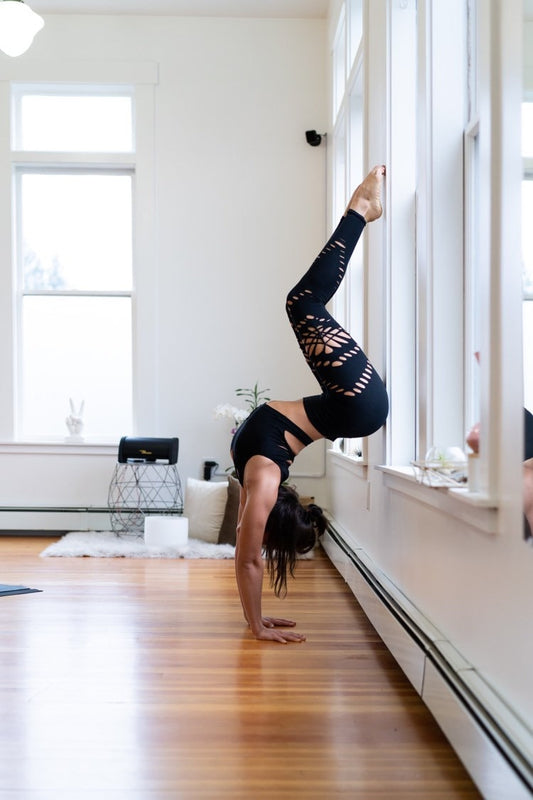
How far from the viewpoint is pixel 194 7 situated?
5.86 meters

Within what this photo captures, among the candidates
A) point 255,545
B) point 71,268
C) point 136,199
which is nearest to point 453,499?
point 255,545

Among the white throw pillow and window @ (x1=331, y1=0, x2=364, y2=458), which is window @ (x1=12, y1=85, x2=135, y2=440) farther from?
window @ (x1=331, y1=0, x2=364, y2=458)

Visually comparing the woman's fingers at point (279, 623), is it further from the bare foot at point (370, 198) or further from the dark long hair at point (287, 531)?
the bare foot at point (370, 198)

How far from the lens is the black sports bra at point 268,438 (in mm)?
3184

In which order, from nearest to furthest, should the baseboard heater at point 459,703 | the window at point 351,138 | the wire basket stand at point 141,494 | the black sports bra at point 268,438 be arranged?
the baseboard heater at point 459,703 < the black sports bra at point 268,438 < the window at point 351,138 < the wire basket stand at point 141,494

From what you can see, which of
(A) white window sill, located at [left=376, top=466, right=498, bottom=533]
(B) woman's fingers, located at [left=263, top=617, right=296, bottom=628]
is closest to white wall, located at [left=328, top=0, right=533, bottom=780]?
(A) white window sill, located at [left=376, top=466, right=498, bottom=533]

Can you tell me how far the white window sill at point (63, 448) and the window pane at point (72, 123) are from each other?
2.12 meters

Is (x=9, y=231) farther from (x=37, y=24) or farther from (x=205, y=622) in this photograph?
(x=205, y=622)

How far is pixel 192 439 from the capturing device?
591 centimetres

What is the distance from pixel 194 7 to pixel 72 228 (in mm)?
1789

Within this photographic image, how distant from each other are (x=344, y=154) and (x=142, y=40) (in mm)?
1796

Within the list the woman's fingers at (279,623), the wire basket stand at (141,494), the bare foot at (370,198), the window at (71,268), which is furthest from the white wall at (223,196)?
the bare foot at (370,198)

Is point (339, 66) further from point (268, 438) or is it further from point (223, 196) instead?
point (268, 438)

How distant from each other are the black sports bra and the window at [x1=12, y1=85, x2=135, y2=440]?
288 centimetres
